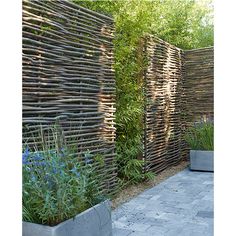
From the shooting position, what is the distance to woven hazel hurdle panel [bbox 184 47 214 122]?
682 centimetres

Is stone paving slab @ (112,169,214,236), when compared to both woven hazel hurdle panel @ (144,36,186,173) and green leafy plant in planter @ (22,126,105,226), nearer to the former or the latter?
woven hazel hurdle panel @ (144,36,186,173)

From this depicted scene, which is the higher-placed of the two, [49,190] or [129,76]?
[129,76]

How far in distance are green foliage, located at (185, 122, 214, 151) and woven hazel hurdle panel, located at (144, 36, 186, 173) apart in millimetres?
371

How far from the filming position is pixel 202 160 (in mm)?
5961

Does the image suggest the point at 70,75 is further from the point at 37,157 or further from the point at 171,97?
the point at 171,97

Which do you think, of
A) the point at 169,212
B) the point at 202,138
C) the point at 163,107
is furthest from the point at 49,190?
the point at 202,138

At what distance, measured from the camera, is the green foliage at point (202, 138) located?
5990 mm

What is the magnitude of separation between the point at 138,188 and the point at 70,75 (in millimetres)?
2048

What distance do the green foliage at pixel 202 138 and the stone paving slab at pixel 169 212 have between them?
3.61 feet

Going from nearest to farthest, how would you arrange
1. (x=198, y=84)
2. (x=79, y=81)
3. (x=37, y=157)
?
(x=37, y=157)
(x=79, y=81)
(x=198, y=84)

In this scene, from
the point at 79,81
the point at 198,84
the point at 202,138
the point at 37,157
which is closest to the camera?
the point at 37,157

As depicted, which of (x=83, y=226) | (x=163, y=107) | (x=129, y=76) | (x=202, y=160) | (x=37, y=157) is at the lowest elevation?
(x=202, y=160)

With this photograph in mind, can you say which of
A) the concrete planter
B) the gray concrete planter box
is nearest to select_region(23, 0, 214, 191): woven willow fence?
the concrete planter
